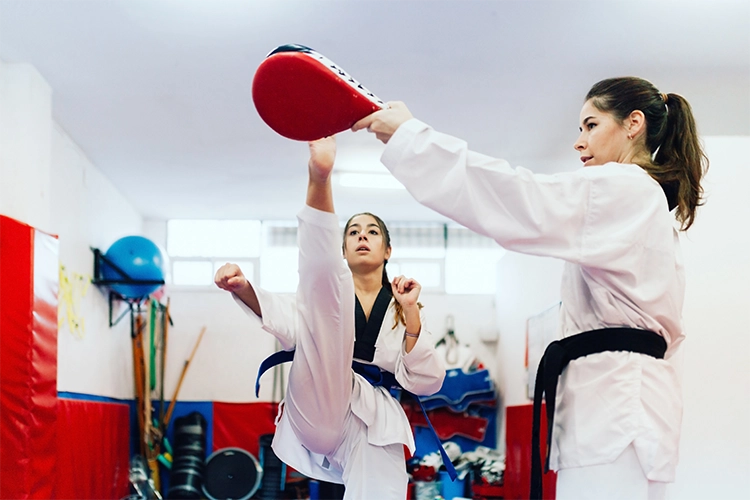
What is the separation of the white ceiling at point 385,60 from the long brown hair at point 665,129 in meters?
2.24

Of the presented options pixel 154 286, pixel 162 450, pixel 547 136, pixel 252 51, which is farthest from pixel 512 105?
pixel 162 450

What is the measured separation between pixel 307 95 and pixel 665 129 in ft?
3.09

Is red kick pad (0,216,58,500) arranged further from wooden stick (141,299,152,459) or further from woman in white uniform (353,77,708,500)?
wooden stick (141,299,152,459)

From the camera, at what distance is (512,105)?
551cm

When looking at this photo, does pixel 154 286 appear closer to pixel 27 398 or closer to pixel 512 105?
pixel 27 398

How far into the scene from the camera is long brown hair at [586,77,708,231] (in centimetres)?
193

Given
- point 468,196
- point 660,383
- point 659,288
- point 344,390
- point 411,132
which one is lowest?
point 344,390

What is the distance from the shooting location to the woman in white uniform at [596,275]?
1.58m

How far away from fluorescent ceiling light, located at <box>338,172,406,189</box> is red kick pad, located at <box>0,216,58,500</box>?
11.8 ft

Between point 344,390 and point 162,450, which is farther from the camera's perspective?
point 162,450

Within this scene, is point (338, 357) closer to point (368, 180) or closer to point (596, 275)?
point (596, 275)

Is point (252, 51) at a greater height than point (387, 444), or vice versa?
point (252, 51)

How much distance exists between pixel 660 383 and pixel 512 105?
4.03 metres

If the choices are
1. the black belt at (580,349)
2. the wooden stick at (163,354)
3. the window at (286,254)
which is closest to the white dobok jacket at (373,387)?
the black belt at (580,349)
